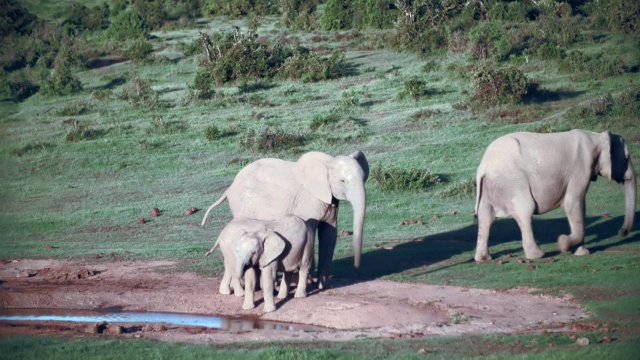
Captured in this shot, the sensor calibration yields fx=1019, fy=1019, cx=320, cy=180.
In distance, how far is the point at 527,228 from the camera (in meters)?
17.1

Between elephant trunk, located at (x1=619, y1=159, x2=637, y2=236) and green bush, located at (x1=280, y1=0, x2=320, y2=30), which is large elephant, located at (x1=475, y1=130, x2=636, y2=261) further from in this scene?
green bush, located at (x1=280, y1=0, x2=320, y2=30)

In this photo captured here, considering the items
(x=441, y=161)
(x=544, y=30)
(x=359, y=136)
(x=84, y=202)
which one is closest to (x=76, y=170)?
(x=84, y=202)

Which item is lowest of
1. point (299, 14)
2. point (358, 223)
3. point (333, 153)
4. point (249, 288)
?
point (333, 153)

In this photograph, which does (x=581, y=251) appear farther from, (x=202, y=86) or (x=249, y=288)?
(x=202, y=86)

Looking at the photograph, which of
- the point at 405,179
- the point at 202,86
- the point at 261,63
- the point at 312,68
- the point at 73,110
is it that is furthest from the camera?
the point at 261,63

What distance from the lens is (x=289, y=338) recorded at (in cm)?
1334

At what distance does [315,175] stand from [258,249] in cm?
169

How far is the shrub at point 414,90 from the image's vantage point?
32.4 metres

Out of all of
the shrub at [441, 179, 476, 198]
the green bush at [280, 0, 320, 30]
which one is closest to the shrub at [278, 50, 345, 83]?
the green bush at [280, 0, 320, 30]

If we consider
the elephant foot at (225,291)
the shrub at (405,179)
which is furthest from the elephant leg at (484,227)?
the shrub at (405,179)

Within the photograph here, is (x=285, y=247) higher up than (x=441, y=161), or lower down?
higher up

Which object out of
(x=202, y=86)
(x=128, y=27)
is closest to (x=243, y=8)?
(x=128, y=27)

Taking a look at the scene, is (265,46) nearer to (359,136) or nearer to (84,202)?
(359,136)

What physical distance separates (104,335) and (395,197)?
35.8ft
